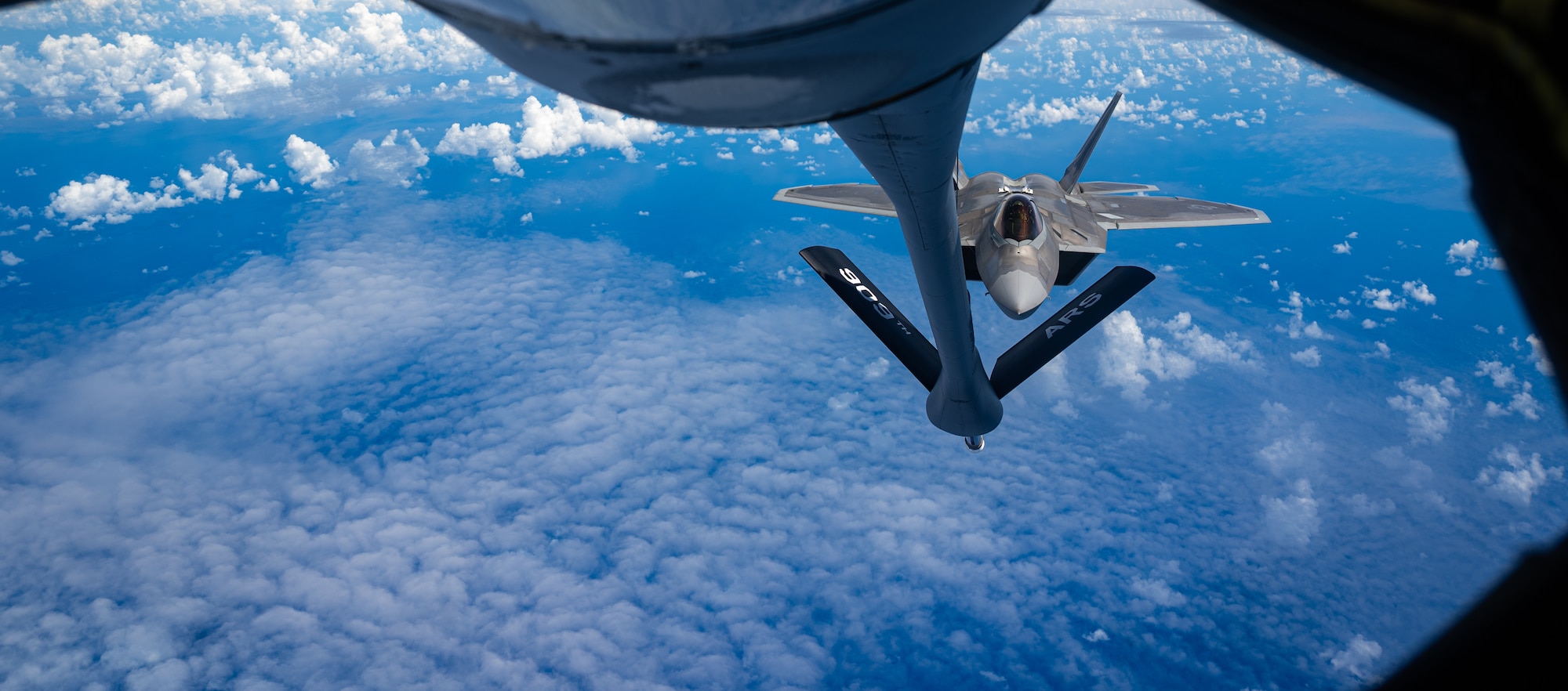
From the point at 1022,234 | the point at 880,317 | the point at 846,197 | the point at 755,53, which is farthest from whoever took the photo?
the point at 846,197

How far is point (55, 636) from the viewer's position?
35.5 metres

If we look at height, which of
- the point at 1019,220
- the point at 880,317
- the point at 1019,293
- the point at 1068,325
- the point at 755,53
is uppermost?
the point at 755,53

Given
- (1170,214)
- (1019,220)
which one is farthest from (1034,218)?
(1170,214)

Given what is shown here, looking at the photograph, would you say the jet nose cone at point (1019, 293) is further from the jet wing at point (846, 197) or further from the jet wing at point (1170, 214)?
the jet wing at point (1170, 214)

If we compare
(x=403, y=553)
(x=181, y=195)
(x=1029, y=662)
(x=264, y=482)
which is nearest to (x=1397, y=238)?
(x=1029, y=662)

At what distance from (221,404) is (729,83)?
70.5 meters

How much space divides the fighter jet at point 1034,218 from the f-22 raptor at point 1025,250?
18 mm

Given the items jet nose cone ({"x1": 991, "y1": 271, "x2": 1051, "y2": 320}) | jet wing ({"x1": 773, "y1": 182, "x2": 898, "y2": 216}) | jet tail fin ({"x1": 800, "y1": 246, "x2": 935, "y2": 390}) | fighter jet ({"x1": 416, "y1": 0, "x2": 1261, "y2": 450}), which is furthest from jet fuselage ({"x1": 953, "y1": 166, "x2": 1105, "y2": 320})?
fighter jet ({"x1": 416, "y1": 0, "x2": 1261, "y2": 450})

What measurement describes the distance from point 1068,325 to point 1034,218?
6.64 feet

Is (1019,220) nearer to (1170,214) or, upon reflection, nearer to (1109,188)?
(1170,214)

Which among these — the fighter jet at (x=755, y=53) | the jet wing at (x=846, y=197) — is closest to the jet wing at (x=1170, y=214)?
the jet wing at (x=846, y=197)

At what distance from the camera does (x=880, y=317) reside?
9.45 m

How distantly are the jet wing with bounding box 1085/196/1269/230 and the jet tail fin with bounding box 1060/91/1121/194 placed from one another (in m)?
0.66

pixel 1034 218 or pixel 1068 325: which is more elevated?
pixel 1034 218
